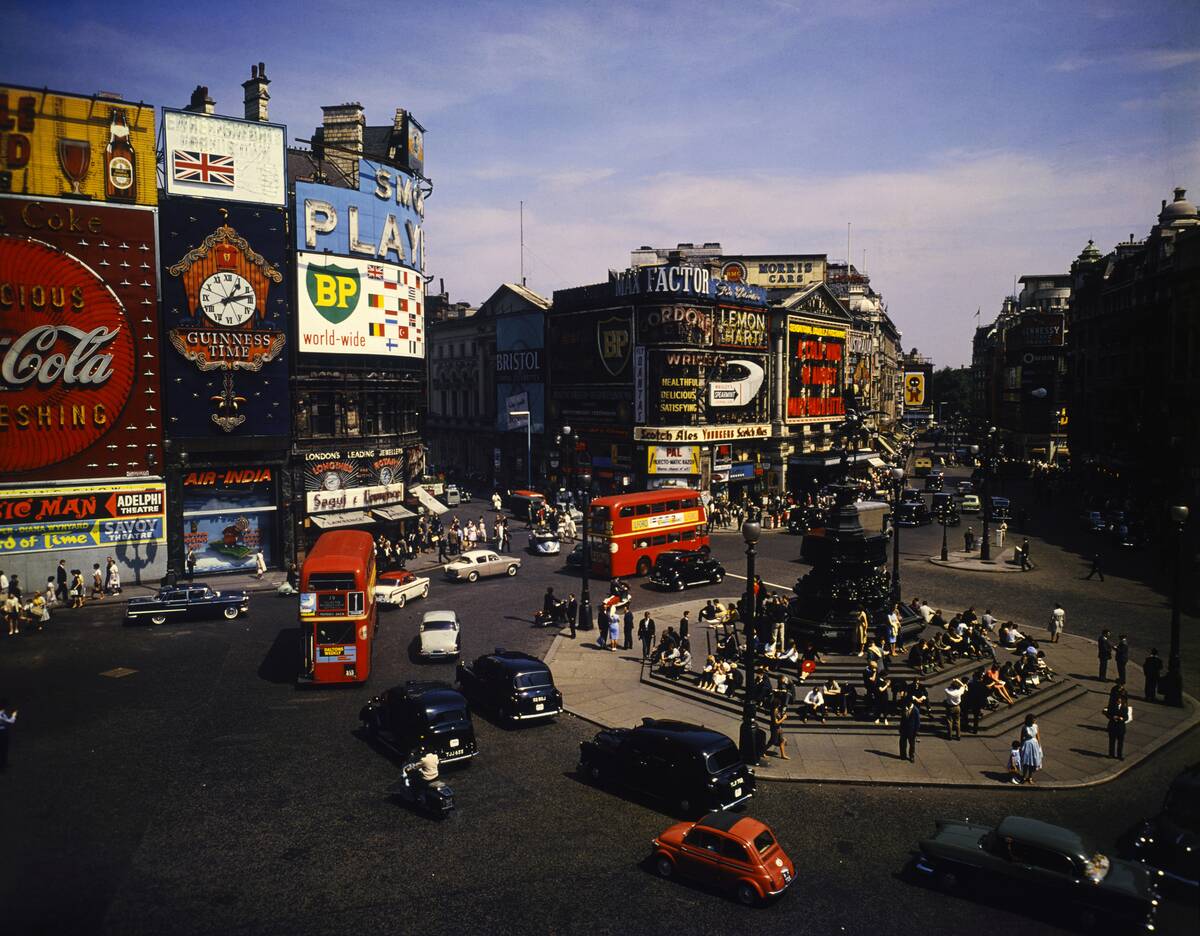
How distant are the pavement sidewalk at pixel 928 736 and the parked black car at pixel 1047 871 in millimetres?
4624

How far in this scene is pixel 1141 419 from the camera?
194 feet

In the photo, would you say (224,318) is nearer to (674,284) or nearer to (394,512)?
(394,512)

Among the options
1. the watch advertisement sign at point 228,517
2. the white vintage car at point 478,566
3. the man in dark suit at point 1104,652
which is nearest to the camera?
the man in dark suit at point 1104,652

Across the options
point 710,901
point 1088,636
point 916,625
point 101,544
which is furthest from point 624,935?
point 101,544

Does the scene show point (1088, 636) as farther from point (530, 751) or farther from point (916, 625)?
point (530, 751)

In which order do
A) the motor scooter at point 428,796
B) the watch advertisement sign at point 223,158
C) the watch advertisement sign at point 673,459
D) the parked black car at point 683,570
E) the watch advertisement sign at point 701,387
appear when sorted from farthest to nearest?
1. the watch advertisement sign at point 673,459
2. the watch advertisement sign at point 701,387
3. the parked black car at point 683,570
4. the watch advertisement sign at point 223,158
5. the motor scooter at point 428,796

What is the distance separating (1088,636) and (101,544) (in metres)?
39.7

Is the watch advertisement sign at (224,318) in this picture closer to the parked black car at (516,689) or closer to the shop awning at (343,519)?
the shop awning at (343,519)

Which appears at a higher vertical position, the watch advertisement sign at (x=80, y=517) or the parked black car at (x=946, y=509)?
the watch advertisement sign at (x=80, y=517)

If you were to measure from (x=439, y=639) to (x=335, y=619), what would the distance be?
157 inches

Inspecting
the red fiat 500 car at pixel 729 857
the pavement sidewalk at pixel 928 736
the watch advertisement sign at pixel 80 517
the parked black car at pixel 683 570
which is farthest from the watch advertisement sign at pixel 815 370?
the red fiat 500 car at pixel 729 857

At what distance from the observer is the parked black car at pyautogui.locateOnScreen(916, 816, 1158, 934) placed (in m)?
12.6

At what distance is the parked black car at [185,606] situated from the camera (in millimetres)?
31156

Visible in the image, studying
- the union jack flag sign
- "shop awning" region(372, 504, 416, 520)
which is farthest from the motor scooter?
the union jack flag sign
